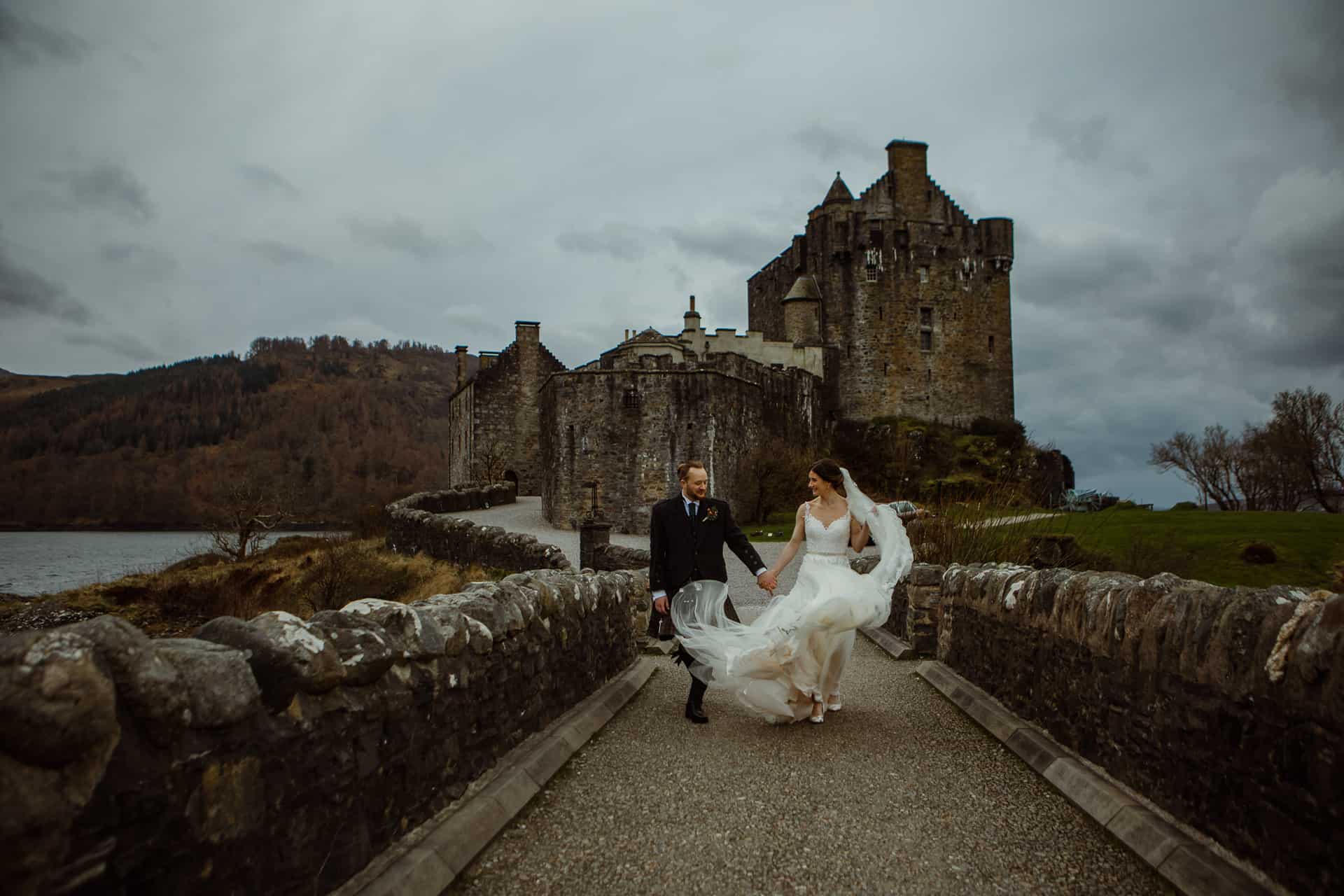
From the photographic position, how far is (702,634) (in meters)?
6.13

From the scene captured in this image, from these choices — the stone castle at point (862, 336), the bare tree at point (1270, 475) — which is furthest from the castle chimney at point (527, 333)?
the bare tree at point (1270, 475)

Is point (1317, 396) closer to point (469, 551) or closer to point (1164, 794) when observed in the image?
point (469, 551)

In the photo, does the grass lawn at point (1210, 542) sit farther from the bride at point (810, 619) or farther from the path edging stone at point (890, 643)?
the bride at point (810, 619)

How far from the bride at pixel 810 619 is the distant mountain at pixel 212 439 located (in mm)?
37792

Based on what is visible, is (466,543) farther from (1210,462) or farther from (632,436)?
(1210,462)

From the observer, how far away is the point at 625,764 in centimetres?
532

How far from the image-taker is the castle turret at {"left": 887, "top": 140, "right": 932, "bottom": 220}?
47.1m

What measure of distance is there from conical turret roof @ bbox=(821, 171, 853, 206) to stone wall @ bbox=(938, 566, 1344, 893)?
44.5 m

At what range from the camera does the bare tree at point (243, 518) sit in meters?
30.6

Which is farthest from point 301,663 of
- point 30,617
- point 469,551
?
point 30,617

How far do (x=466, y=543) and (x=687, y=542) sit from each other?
14193 mm

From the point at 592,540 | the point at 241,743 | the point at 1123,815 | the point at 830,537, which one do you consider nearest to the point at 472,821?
the point at 241,743

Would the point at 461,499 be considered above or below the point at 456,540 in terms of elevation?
above

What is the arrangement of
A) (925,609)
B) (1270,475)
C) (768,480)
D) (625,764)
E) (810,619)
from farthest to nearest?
(1270,475) → (768,480) → (925,609) → (810,619) → (625,764)
